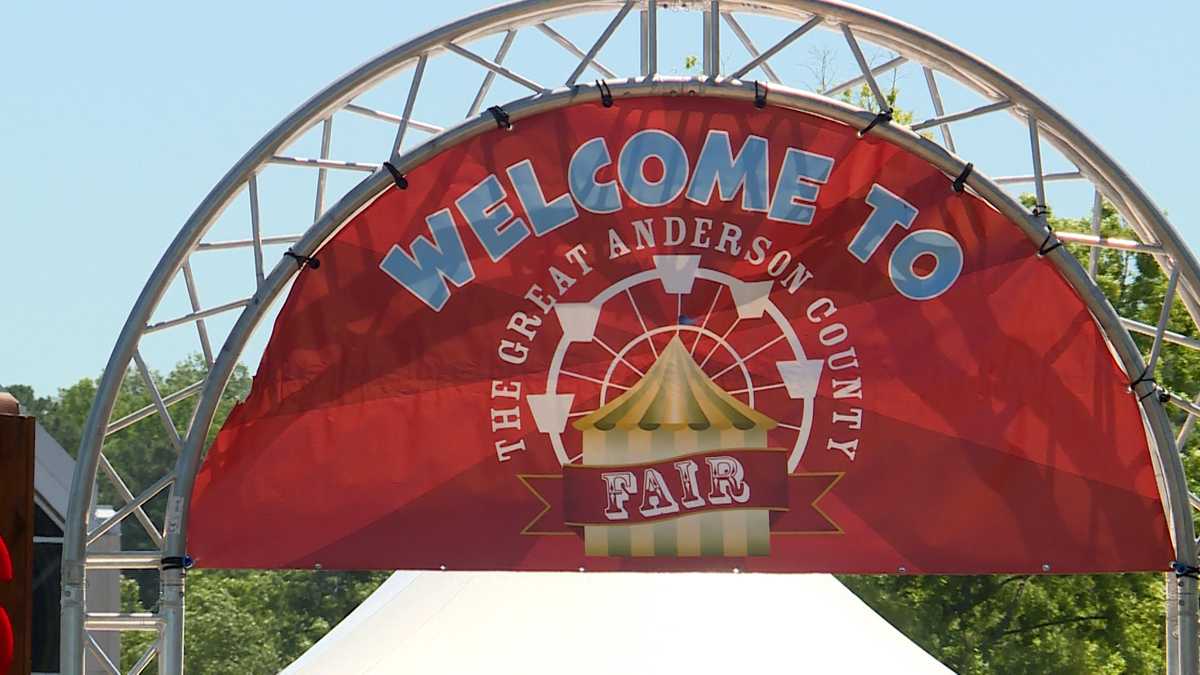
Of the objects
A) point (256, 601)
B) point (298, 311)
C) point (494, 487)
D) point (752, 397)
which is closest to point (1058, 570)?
point (752, 397)

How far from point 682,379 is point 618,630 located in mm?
2336

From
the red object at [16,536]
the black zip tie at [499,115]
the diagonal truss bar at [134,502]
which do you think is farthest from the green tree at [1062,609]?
the red object at [16,536]

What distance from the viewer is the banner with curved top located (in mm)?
11508

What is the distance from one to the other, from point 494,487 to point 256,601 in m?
38.5

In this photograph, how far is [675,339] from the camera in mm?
11617

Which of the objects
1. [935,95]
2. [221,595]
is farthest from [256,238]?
[221,595]

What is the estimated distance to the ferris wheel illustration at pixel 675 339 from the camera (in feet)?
38.1

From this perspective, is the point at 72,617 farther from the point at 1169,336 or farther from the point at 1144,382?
the point at 1169,336

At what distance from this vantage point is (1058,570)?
11422 mm

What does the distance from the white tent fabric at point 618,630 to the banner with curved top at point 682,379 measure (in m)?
1.35

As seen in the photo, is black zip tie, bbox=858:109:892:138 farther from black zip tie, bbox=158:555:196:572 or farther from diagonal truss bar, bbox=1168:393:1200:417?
black zip tie, bbox=158:555:196:572

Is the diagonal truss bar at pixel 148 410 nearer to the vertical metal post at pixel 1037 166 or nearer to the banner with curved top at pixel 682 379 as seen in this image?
the banner with curved top at pixel 682 379

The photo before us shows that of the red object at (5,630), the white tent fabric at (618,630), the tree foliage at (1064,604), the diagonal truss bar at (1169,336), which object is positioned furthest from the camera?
the tree foliage at (1064,604)

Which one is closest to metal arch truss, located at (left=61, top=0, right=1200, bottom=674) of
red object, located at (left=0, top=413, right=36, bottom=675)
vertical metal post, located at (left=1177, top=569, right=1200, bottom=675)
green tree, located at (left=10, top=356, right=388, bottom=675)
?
Result: vertical metal post, located at (left=1177, top=569, right=1200, bottom=675)
